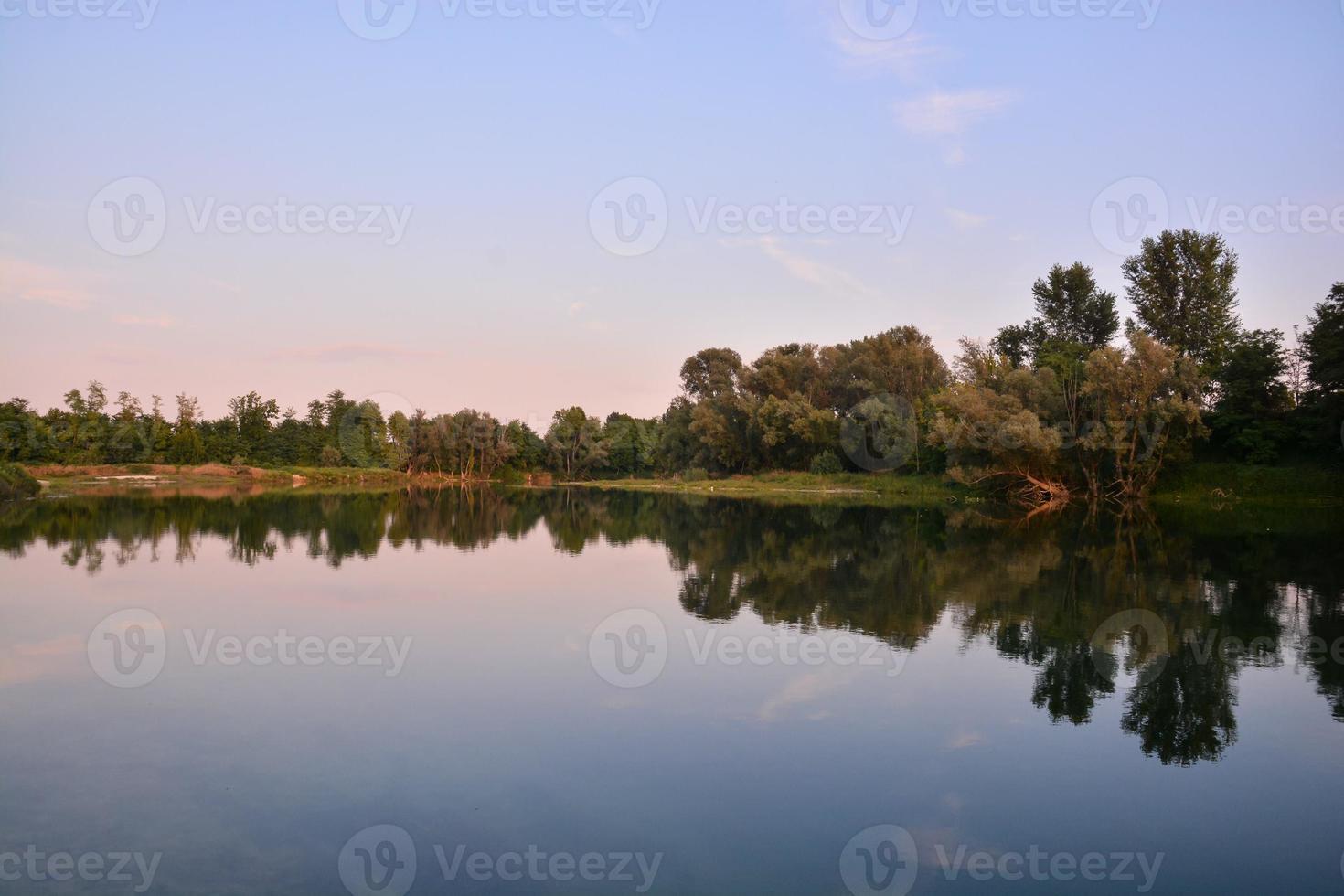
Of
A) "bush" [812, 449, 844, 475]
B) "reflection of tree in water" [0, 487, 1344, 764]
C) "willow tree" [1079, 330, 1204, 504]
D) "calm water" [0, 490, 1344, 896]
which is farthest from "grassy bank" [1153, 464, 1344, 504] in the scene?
"calm water" [0, 490, 1344, 896]

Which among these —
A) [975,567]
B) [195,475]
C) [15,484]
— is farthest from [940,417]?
[195,475]

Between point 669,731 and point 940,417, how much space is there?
130ft

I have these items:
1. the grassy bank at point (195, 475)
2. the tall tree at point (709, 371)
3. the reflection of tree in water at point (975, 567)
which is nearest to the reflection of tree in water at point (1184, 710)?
the reflection of tree in water at point (975, 567)

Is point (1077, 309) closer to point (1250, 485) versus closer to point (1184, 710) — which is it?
point (1250, 485)

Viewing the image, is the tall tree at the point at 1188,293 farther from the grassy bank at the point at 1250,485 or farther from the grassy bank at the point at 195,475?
the grassy bank at the point at 195,475

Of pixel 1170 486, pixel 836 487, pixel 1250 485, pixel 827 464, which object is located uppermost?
pixel 827 464

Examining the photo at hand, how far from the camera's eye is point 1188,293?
5522 cm

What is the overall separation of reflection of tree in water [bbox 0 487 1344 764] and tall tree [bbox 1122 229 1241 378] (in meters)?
19.9

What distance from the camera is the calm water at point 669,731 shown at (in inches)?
236

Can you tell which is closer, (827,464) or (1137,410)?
(1137,410)

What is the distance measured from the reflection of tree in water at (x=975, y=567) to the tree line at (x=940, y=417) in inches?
256

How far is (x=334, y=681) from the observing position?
33.8 ft

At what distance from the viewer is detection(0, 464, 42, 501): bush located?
41219 mm

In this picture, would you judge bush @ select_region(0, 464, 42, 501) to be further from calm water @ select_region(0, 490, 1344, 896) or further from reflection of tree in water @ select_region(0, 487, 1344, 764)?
calm water @ select_region(0, 490, 1344, 896)
